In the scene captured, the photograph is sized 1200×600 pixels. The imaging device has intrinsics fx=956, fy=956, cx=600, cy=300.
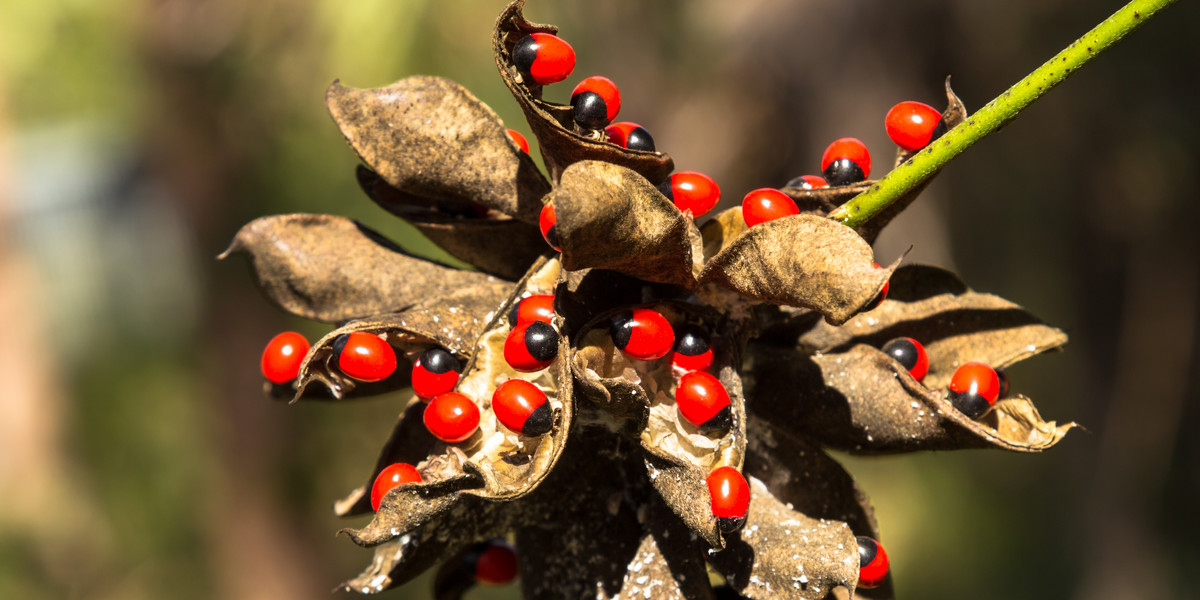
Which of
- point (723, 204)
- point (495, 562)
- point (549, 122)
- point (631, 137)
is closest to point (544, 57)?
point (549, 122)

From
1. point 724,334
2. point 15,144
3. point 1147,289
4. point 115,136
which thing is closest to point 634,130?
point 724,334

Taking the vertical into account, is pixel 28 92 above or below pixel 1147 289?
below

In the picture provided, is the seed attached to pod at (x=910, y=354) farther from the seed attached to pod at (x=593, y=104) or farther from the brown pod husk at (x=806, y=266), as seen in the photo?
the seed attached to pod at (x=593, y=104)

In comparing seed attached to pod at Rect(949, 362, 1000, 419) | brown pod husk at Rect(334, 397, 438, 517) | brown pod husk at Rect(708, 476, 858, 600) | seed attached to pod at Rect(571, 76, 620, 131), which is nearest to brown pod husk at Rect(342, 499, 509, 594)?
brown pod husk at Rect(334, 397, 438, 517)

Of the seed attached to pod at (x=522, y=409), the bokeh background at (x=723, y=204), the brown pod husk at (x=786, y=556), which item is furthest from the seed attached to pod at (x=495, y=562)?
the bokeh background at (x=723, y=204)

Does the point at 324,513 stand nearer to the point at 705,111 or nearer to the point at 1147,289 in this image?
the point at 705,111

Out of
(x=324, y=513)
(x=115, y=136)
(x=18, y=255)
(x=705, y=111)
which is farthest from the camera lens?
(x=115, y=136)

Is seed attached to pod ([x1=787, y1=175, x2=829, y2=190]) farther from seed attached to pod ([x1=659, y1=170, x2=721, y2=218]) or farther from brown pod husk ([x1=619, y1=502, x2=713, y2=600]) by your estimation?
brown pod husk ([x1=619, y1=502, x2=713, y2=600])
